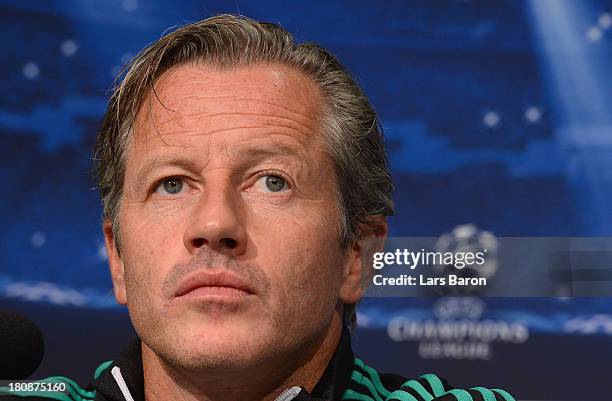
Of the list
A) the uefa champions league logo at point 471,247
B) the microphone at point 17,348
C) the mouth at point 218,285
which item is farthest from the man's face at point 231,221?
the uefa champions league logo at point 471,247

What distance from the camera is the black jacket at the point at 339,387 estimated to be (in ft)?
4.79

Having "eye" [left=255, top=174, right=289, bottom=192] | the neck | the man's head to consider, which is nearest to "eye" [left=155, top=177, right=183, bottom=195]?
the man's head

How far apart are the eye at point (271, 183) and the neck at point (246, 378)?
0.82 feet

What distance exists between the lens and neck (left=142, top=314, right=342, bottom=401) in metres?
1.45

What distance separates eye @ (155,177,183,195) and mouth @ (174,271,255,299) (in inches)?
6.6

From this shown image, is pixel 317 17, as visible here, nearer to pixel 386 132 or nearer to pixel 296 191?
pixel 386 132

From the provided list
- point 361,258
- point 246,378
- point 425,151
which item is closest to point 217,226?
point 246,378

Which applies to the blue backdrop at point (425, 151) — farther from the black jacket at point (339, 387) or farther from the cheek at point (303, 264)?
the cheek at point (303, 264)

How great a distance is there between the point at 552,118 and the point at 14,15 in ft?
4.56

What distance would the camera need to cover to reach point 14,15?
2486 mm

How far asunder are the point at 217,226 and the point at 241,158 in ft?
0.48

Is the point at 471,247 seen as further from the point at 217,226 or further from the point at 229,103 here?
the point at 217,226

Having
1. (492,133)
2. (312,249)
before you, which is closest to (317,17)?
(492,133)

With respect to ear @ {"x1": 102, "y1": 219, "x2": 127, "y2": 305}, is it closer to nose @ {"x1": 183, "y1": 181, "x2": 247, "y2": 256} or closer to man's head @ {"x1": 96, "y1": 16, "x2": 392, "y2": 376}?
man's head @ {"x1": 96, "y1": 16, "x2": 392, "y2": 376}
